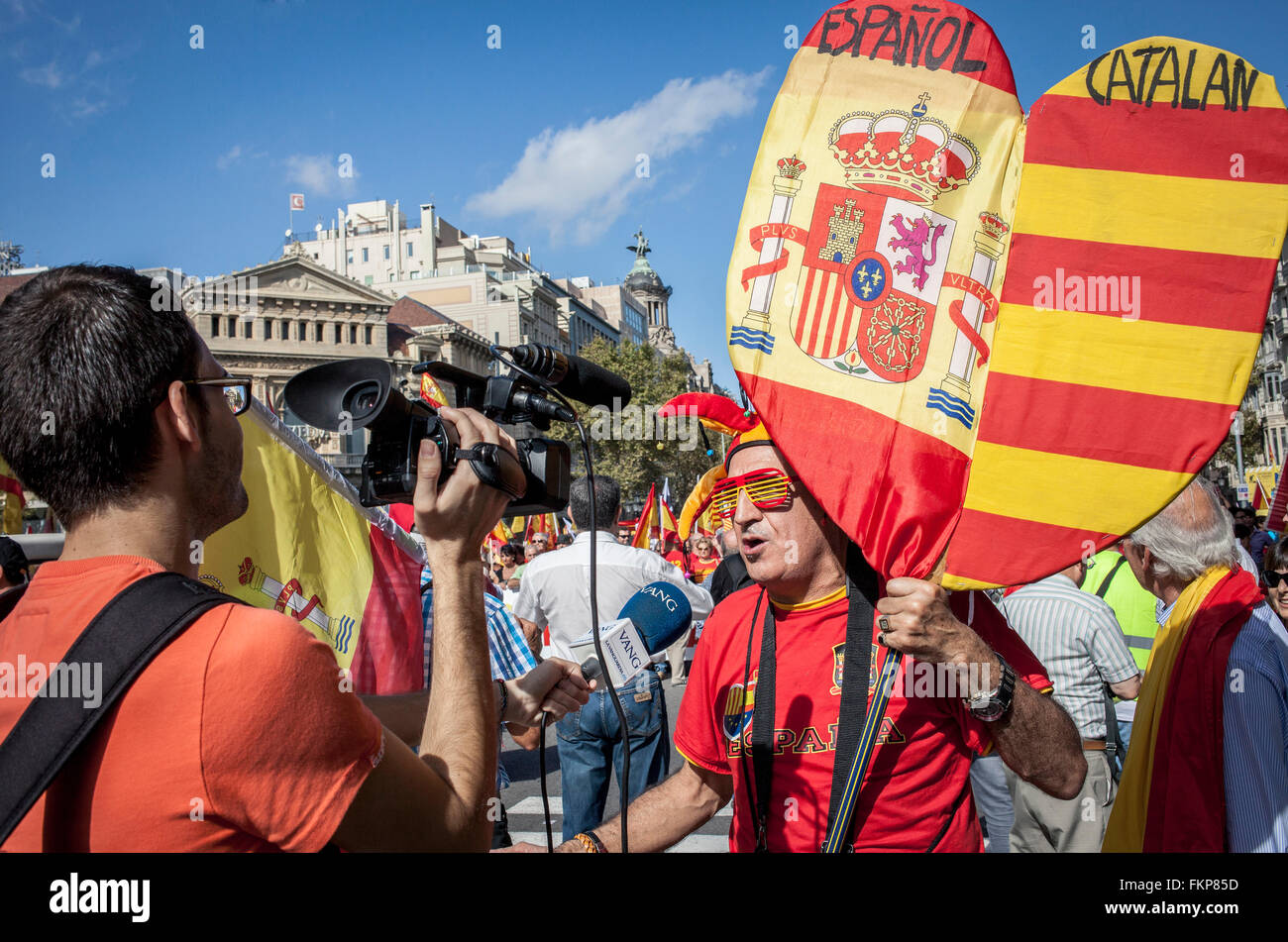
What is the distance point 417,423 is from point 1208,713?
238 cm

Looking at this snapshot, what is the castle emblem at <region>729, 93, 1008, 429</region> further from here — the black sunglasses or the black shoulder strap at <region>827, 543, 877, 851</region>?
the black sunglasses

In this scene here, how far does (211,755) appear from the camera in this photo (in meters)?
1.19

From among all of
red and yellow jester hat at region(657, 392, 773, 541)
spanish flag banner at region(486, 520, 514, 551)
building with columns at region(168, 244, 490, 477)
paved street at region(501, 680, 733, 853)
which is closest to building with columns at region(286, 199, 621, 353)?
building with columns at region(168, 244, 490, 477)

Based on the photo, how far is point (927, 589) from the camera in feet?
6.14

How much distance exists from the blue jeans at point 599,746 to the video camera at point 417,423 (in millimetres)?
3008

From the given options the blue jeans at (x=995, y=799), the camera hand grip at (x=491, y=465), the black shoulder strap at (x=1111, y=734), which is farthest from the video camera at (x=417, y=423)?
the blue jeans at (x=995, y=799)

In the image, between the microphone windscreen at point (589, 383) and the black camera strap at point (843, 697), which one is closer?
the microphone windscreen at point (589, 383)

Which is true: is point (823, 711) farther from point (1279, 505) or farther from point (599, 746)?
point (1279, 505)

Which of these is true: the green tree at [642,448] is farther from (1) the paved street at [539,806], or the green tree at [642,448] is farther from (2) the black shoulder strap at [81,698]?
(2) the black shoulder strap at [81,698]

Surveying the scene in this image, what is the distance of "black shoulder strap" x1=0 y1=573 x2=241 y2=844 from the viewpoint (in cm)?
114

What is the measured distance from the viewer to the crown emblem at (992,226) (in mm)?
2061

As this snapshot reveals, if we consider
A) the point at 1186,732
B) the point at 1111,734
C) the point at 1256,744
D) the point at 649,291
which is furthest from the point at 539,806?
the point at 649,291
